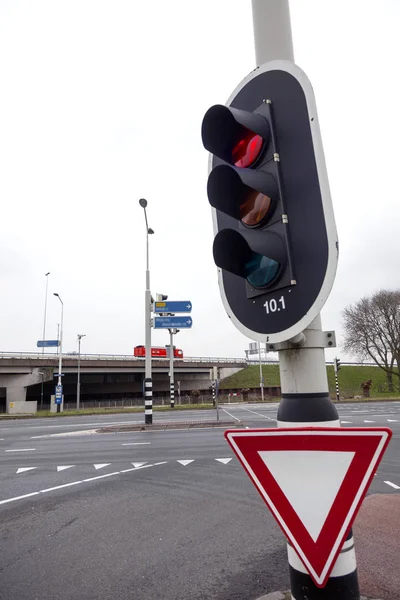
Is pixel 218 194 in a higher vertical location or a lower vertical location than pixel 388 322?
lower

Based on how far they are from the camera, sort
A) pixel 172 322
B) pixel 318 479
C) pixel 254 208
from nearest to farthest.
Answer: pixel 318 479
pixel 254 208
pixel 172 322

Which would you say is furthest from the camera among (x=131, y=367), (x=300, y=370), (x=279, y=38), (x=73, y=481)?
(x=131, y=367)

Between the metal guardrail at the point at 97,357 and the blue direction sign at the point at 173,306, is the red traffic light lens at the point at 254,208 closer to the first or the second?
the blue direction sign at the point at 173,306

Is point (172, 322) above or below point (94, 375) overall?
above

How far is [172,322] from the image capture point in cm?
2169

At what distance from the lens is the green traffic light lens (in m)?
1.86

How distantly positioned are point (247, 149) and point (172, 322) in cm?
1973

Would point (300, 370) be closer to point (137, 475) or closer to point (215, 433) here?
point (137, 475)

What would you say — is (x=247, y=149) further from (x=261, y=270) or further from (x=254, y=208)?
(x=261, y=270)

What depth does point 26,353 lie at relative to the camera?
46062 mm

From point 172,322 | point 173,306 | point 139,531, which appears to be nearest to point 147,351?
point 173,306

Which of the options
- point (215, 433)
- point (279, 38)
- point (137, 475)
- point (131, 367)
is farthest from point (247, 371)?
point (279, 38)

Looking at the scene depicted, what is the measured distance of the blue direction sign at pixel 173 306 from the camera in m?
20.2

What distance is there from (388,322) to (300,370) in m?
48.0
